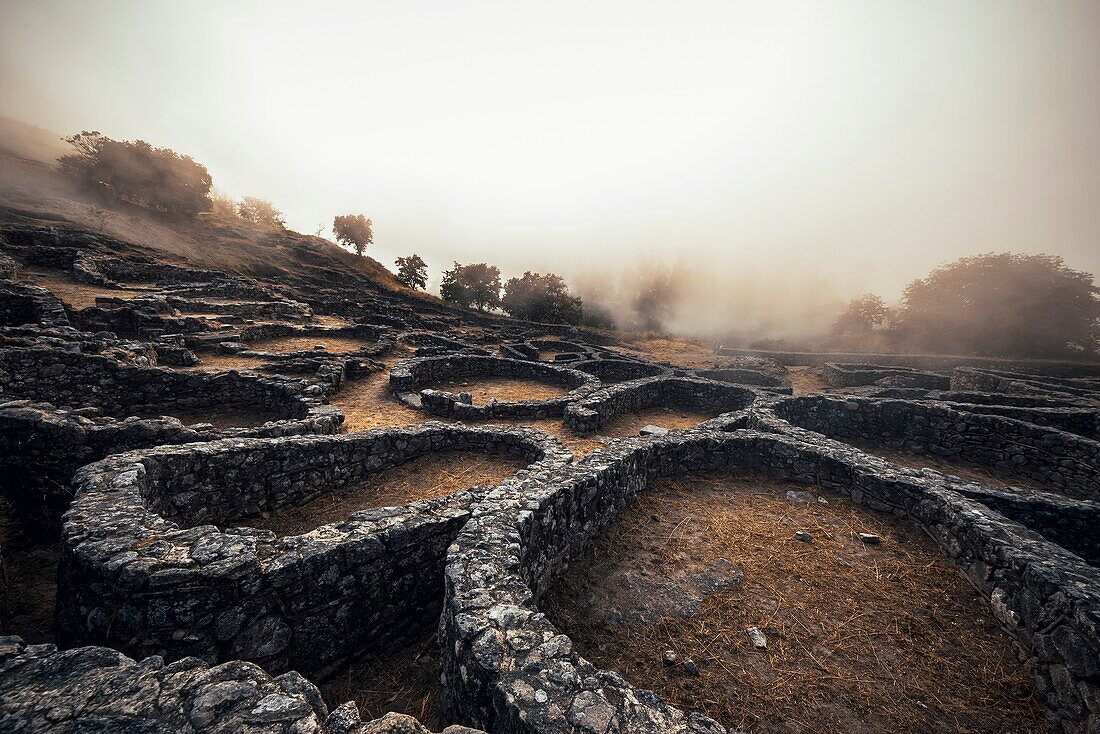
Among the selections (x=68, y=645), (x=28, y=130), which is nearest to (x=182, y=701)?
(x=68, y=645)

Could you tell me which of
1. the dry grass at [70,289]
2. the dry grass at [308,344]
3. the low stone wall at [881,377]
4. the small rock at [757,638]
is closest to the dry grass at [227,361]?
the dry grass at [308,344]

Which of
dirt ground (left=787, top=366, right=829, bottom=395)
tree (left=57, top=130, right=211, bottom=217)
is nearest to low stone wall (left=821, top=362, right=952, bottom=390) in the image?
dirt ground (left=787, top=366, right=829, bottom=395)

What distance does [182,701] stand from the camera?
2525mm

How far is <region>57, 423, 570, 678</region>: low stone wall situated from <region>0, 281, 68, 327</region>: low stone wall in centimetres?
1480

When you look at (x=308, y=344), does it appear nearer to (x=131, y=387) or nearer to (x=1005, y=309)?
(x=131, y=387)

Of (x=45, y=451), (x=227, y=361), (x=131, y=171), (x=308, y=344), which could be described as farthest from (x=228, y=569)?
(x=131, y=171)

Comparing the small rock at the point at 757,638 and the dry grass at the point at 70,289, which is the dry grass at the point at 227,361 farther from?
the small rock at the point at 757,638

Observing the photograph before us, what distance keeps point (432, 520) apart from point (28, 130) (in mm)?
125778

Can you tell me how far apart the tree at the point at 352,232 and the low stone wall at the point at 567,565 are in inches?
2695

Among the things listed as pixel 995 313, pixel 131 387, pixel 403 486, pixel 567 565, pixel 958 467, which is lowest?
pixel 567 565

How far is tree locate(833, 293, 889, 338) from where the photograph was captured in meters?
45.7

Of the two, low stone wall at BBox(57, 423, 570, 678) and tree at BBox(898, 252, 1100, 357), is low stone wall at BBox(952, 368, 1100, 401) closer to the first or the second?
tree at BBox(898, 252, 1100, 357)

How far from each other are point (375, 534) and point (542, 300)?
5091cm

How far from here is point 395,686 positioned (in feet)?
14.6
